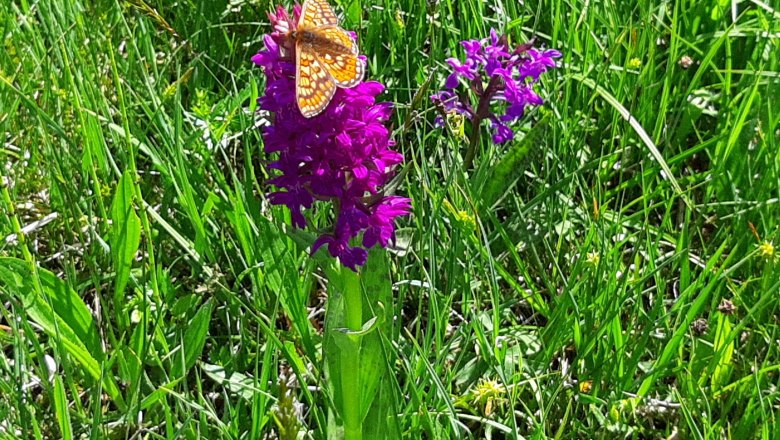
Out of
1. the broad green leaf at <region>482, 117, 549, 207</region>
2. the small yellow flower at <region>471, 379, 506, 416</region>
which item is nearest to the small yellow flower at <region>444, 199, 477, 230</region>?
the broad green leaf at <region>482, 117, 549, 207</region>

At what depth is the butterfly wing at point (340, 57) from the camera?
56.1 inches

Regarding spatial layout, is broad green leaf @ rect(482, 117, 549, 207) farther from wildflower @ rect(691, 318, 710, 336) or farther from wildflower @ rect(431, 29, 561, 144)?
wildflower @ rect(691, 318, 710, 336)

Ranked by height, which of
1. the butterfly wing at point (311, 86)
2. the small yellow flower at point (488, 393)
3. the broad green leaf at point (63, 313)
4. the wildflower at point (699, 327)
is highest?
the butterfly wing at point (311, 86)

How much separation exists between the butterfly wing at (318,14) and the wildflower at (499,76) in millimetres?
474

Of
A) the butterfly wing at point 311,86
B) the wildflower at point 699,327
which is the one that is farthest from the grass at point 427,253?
the butterfly wing at point 311,86

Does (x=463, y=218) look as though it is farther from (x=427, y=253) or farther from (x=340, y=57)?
(x=340, y=57)

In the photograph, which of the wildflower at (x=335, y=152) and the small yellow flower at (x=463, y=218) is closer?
the wildflower at (x=335, y=152)

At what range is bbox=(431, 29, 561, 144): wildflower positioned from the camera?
6.96ft

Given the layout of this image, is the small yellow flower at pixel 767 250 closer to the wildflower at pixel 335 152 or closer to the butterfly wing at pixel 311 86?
the wildflower at pixel 335 152

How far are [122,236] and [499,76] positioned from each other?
1.04 meters

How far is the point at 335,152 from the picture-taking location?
4.70 ft

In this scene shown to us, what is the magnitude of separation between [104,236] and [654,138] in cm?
158

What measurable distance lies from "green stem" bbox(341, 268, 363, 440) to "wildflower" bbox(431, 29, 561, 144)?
69 cm

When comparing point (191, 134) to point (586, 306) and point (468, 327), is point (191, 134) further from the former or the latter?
point (586, 306)
